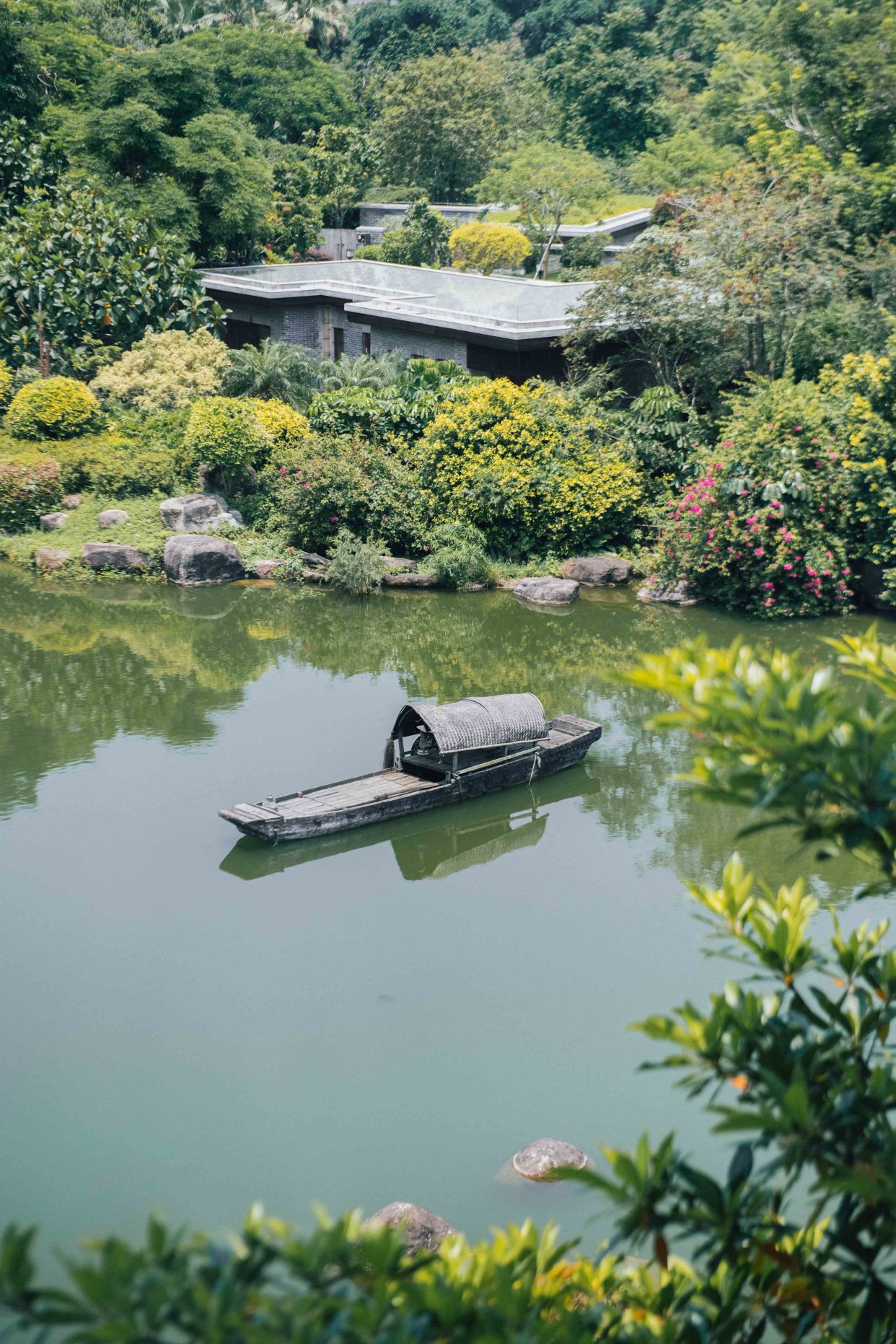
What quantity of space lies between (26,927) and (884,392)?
1158cm

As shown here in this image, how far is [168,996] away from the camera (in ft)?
26.2

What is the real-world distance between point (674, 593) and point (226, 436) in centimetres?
671

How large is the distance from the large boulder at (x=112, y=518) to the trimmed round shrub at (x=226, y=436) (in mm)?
1401

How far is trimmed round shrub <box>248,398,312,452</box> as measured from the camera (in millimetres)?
18531

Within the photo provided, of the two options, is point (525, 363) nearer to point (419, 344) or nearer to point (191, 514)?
point (419, 344)

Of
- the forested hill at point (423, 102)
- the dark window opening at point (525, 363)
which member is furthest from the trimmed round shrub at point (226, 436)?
the forested hill at point (423, 102)

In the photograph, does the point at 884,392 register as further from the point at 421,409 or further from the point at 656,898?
the point at 656,898

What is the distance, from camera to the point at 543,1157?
6445 millimetres

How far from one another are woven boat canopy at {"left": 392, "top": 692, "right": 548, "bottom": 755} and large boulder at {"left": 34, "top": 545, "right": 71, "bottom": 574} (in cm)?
772

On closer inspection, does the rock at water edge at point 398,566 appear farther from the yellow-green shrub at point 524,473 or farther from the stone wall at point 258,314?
the stone wall at point 258,314

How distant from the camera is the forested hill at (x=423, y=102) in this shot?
20094mm

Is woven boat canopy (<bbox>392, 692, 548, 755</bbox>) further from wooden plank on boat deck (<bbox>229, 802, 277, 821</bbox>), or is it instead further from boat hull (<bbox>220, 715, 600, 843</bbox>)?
wooden plank on boat deck (<bbox>229, 802, 277, 821</bbox>)

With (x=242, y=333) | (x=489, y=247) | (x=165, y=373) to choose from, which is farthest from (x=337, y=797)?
(x=489, y=247)

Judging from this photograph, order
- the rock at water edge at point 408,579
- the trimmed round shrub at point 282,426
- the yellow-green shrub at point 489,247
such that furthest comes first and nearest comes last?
the yellow-green shrub at point 489,247 → the trimmed round shrub at point 282,426 → the rock at water edge at point 408,579
